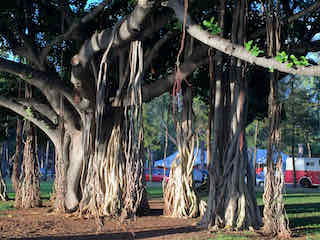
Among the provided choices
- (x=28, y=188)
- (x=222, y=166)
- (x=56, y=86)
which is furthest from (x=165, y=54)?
(x=28, y=188)

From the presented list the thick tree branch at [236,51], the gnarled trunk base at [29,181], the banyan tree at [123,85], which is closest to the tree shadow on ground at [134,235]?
the banyan tree at [123,85]

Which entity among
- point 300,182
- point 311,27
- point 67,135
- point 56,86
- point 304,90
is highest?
point 304,90

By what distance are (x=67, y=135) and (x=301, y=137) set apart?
88.0 ft

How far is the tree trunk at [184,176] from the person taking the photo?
951 cm

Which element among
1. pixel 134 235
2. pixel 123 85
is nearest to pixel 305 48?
pixel 123 85

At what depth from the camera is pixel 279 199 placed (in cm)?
705

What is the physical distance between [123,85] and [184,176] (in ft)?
8.59

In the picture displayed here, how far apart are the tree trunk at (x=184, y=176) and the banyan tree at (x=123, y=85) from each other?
55mm

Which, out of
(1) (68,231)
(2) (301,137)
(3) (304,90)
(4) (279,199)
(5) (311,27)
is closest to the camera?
(4) (279,199)

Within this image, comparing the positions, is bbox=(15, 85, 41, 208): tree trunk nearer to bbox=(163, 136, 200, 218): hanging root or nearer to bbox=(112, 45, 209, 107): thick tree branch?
bbox=(112, 45, 209, 107): thick tree branch

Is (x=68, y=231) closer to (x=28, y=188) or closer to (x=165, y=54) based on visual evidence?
(x=28, y=188)

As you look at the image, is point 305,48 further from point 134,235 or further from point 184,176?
point 134,235

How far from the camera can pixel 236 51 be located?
5.64 m

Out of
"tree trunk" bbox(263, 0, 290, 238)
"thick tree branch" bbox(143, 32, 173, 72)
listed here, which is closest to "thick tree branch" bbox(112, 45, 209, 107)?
"thick tree branch" bbox(143, 32, 173, 72)
